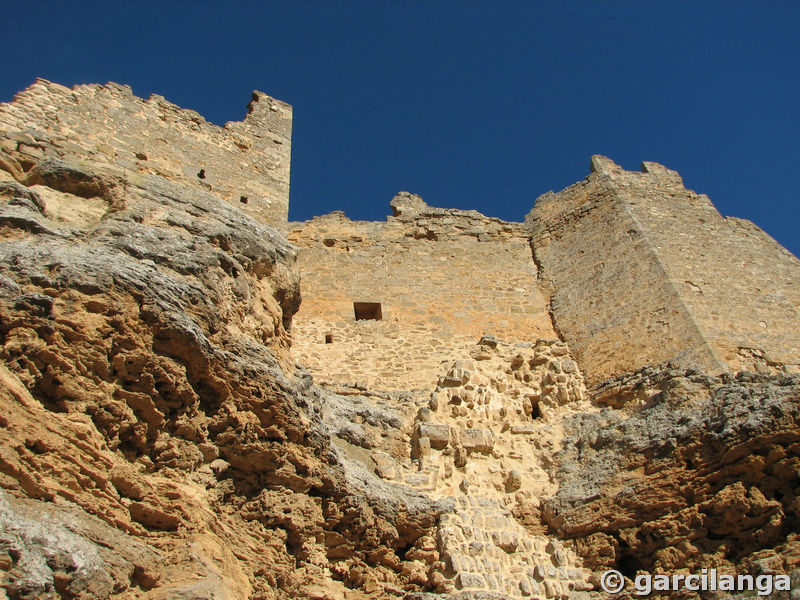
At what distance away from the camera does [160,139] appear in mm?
9828

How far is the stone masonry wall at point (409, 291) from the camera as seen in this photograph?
9.59 metres

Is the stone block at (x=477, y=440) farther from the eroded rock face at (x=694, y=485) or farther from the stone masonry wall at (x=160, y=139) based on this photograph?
the stone masonry wall at (x=160, y=139)

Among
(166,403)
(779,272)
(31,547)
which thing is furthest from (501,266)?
(31,547)

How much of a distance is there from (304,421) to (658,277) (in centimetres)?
626

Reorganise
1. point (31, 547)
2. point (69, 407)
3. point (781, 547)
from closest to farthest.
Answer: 1. point (31, 547)
2. point (69, 407)
3. point (781, 547)

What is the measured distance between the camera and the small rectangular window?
1066cm

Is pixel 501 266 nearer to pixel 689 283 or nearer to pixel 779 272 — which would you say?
pixel 689 283

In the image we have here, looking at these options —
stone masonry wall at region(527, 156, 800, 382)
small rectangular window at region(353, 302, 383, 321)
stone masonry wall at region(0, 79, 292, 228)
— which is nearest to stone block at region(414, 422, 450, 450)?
stone masonry wall at region(527, 156, 800, 382)

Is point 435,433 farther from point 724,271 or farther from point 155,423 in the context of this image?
point 724,271

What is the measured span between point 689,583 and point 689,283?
5.26 meters

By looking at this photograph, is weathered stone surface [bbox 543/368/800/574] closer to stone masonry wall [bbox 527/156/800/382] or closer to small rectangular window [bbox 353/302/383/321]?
stone masonry wall [bbox 527/156/800/382]

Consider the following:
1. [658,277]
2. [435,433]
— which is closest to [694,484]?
[435,433]

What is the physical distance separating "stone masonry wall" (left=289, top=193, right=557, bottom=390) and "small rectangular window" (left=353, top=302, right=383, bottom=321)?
0.08 metres

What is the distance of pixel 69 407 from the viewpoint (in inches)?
183
